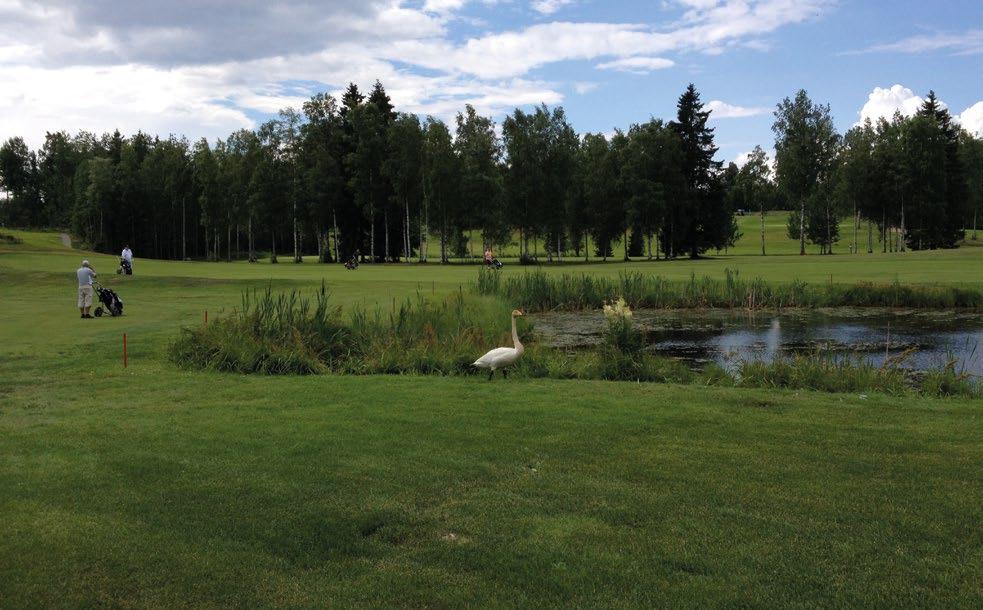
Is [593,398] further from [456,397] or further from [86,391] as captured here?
[86,391]

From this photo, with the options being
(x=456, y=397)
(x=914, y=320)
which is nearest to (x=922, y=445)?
(x=456, y=397)

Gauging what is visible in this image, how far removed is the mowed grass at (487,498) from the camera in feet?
17.7

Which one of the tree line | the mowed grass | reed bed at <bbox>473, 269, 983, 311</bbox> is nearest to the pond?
reed bed at <bbox>473, 269, 983, 311</bbox>

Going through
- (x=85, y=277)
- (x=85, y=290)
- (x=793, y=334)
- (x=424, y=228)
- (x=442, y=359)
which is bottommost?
(x=793, y=334)

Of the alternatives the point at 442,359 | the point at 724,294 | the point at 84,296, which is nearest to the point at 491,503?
the point at 442,359

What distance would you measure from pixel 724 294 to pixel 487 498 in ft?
86.9

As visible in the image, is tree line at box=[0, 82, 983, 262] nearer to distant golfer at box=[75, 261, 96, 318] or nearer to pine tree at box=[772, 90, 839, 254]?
pine tree at box=[772, 90, 839, 254]

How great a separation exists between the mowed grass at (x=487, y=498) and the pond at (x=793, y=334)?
8059 millimetres

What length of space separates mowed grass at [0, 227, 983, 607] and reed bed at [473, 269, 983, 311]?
718 inches

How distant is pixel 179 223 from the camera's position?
102875 millimetres

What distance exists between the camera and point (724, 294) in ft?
103

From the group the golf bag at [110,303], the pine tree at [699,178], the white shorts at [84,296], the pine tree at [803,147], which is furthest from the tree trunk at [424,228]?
the white shorts at [84,296]

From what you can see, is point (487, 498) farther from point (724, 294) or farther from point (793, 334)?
point (724, 294)

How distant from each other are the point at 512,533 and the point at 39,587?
11.6 ft
